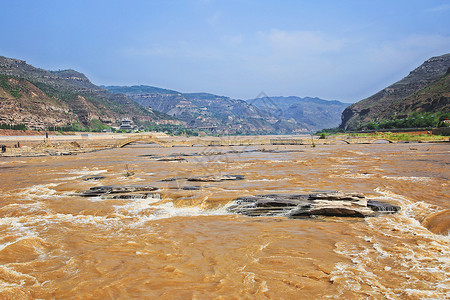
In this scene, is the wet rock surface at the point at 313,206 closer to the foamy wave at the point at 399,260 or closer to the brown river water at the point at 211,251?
the brown river water at the point at 211,251

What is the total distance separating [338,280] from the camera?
7.38 meters

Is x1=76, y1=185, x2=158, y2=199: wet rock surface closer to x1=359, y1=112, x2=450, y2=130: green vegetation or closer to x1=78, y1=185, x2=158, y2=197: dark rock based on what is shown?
x1=78, y1=185, x2=158, y2=197: dark rock

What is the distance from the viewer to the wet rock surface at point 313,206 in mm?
12719

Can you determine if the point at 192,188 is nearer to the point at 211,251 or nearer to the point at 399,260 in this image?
the point at 211,251

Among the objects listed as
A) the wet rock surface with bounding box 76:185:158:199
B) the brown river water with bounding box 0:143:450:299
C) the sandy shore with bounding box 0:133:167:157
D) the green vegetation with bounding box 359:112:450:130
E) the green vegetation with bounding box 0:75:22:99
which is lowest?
the brown river water with bounding box 0:143:450:299

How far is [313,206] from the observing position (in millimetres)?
13148

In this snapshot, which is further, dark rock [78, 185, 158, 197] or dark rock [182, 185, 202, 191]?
dark rock [182, 185, 202, 191]

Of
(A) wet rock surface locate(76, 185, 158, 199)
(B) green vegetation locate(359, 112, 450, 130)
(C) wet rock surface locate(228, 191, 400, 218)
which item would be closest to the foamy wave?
(C) wet rock surface locate(228, 191, 400, 218)

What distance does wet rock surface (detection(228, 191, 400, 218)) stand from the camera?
12.7 m

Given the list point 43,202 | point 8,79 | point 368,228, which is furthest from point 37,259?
point 8,79

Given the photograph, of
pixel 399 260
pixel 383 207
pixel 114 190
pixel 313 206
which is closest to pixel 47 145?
pixel 114 190

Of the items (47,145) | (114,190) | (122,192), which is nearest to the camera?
(122,192)

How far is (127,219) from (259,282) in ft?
25.6

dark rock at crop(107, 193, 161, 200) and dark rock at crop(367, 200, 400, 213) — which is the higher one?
dark rock at crop(367, 200, 400, 213)
